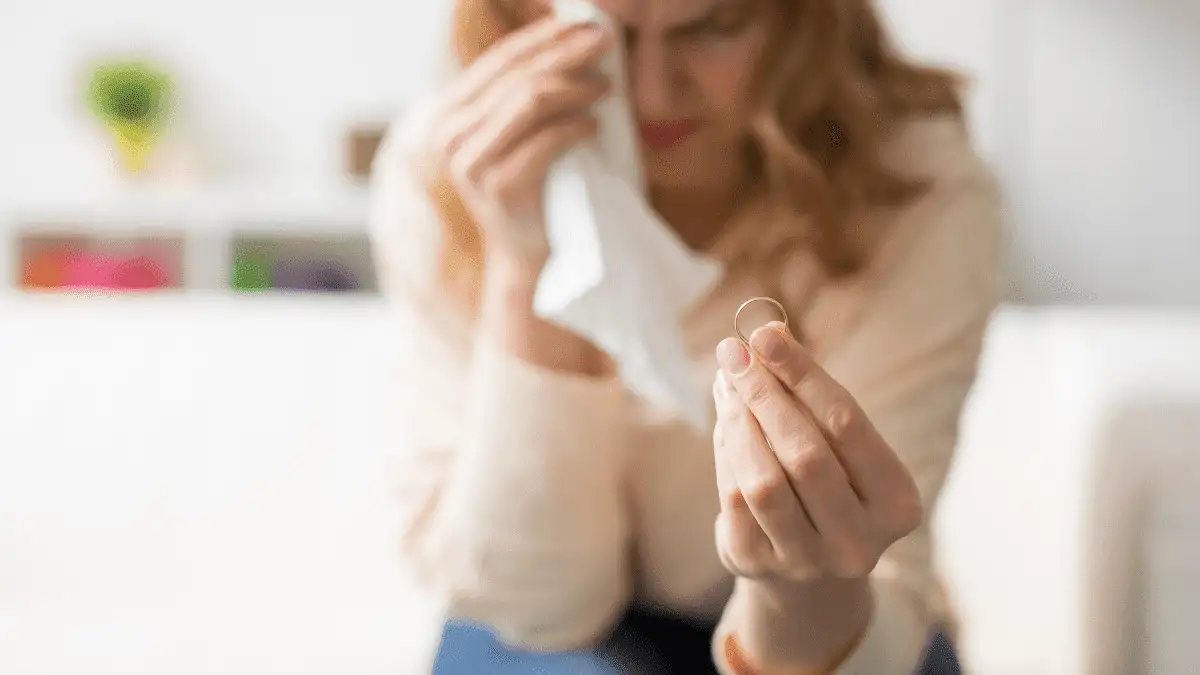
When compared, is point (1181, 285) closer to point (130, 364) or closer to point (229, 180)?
point (130, 364)

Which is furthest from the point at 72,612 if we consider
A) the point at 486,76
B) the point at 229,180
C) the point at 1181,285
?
the point at 229,180

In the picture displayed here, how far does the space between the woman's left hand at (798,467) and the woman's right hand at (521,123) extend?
168 mm

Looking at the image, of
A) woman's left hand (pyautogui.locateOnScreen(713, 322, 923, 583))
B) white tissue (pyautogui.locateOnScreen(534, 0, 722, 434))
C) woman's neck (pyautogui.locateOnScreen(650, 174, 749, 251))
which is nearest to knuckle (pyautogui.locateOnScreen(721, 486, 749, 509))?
woman's left hand (pyautogui.locateOnScreen(713, 322, 923, 583))

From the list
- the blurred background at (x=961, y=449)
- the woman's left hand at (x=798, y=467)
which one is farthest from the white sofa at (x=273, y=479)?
the woman's left hand at (x=798, y=467)

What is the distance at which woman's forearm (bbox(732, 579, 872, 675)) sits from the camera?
0.86ft

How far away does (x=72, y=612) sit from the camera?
498mm

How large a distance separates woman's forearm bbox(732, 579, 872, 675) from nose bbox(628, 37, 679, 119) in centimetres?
18

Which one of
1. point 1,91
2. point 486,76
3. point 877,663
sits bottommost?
point 1,91

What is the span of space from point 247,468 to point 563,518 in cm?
36

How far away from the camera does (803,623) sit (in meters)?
0.27

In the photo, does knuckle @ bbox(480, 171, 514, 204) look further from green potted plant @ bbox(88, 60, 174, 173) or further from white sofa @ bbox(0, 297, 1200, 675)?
green potted plant @ bbox(88, 60, 174, 173)

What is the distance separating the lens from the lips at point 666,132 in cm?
38

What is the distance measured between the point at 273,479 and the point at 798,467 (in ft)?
1.85

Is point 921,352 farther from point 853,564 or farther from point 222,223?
point 222,223
